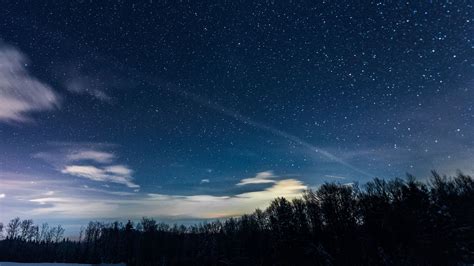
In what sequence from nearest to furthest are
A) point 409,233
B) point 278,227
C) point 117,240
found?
1. point 409,233
2. point 278,227
3. point 117,240

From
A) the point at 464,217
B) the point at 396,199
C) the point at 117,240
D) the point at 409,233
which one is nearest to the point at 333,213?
the point at 396,199

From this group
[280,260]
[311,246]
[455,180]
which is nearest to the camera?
[311,246]

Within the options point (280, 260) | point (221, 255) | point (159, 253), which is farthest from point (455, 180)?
point (159, 253)

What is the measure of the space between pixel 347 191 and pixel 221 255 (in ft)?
140

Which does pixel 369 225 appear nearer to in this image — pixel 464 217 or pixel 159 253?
pixel 464 217

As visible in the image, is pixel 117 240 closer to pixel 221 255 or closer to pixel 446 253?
pixel 221 255

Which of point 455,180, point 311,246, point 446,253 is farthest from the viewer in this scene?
point 455,180

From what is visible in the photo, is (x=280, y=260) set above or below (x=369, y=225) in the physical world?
below

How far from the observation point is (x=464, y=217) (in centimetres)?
4725

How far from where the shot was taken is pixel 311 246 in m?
55.2

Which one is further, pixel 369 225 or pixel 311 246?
pixel 311 246

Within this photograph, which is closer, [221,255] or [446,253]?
[446,253]

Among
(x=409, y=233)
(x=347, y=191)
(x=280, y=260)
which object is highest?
(x=347, y=191)

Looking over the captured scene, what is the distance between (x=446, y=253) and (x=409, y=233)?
19.2ft
